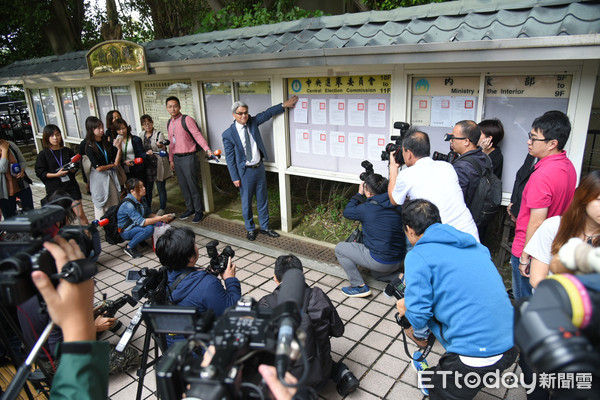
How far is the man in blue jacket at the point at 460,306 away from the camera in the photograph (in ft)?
7.23

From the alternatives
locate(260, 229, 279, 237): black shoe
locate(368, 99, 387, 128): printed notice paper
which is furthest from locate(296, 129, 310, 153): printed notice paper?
locate(260, 229, 279, 237): black shoe

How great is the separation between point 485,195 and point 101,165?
5122 millimetres

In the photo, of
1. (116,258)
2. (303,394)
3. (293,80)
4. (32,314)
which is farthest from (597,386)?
(116,258)

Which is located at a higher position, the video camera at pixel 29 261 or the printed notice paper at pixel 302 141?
the video camera at pixel 29 261

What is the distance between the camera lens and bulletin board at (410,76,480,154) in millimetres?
4113

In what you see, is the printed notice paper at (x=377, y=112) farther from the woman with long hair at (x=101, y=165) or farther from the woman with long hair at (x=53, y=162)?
the woman with long hair at (x=53, y=162)

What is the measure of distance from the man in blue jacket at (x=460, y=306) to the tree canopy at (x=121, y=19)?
5.50 metres

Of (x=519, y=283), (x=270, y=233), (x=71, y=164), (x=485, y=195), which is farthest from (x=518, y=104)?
(x=71, y=164)

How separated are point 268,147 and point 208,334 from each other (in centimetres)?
471

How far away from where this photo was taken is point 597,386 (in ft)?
3.51

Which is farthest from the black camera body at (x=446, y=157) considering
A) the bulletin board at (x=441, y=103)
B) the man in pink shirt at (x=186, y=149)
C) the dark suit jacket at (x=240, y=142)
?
the man in pink shirt at (x=186, y=149)

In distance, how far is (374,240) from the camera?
13.5ft

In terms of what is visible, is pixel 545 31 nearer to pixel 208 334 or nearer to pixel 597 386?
pixel 597 386

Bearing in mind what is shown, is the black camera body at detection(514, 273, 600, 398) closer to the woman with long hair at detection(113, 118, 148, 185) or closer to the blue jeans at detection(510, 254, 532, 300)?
the blue jeans at detection(510, 254, 532, 300)
